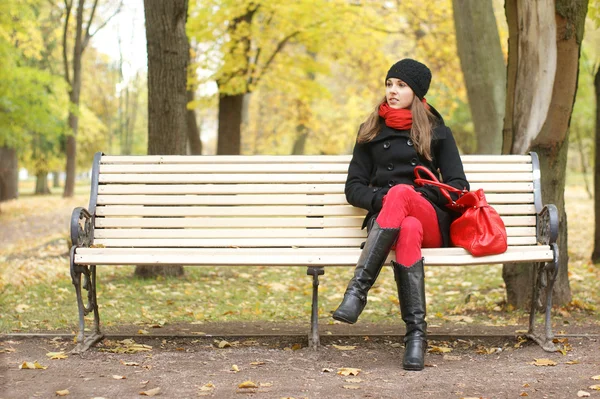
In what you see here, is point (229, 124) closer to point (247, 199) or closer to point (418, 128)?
point (247, 199)

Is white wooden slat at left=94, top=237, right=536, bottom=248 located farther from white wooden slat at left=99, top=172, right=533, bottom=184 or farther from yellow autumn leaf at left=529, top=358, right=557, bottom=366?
yellow autumn leaf at left=529, top=358, right=557, bottom=366

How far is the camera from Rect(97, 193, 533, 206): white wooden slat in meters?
5.13

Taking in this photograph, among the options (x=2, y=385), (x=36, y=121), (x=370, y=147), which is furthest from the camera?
(x=36, y=121)

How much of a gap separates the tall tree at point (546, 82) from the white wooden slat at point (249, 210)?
86 cm

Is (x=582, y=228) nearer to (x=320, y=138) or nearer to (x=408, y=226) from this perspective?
(x=408, y=226)

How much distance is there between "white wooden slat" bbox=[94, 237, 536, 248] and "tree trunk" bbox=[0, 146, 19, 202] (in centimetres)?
2143

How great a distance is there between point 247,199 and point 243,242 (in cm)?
33

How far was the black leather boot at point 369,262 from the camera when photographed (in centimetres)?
423

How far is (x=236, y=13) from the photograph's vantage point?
13484mm

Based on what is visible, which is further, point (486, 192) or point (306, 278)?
point (306, 278)

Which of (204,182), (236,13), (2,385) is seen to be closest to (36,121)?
(236,13)

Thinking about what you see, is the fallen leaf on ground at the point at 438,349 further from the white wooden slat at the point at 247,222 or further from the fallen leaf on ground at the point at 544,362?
the white wooden slat at the point at 247,222

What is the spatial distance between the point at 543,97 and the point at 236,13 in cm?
864

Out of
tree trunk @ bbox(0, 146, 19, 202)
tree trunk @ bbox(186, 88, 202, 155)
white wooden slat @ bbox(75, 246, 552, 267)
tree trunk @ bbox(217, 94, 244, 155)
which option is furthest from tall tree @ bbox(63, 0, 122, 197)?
white wooden slat @ bbox(75, 246, 552, 267)
